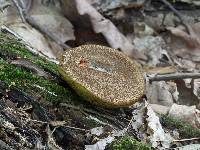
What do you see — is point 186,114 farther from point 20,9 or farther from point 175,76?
point 20,9

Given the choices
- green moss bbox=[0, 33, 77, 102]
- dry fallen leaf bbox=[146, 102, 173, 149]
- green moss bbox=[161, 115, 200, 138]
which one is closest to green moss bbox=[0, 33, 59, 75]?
green moss bbox=[0, 33, 77, 102]

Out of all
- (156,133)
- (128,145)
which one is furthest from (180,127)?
(128,145)

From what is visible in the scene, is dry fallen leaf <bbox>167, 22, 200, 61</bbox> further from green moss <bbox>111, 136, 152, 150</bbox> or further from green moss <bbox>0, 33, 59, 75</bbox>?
green moss <bbox>111, 136, 152, 150</bbox>

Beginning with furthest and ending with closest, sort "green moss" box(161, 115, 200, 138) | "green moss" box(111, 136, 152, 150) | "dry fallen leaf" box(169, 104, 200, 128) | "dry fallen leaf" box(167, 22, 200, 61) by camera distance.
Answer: "dry fallen leaf" box(167, 22, 200, 61), "dry fallen leaf" box(169, 104, 200, 128), "green moss" box(161, 115, 200, 138), "green moss" box(111, 136, 152, 150)

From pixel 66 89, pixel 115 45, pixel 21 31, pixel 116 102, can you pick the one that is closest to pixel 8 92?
pixel 66 89

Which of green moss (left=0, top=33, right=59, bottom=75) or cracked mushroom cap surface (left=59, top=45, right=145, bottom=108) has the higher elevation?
green moss (left=0, top=33, right=59, bottom=75)

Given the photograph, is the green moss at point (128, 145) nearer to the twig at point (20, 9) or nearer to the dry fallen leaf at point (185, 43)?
the twig at point (20, 9)

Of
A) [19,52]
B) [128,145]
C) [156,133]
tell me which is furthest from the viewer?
[19,52]

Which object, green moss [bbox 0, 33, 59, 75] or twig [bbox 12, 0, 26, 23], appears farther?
twig [bbox 12, 0, 26, 23]
